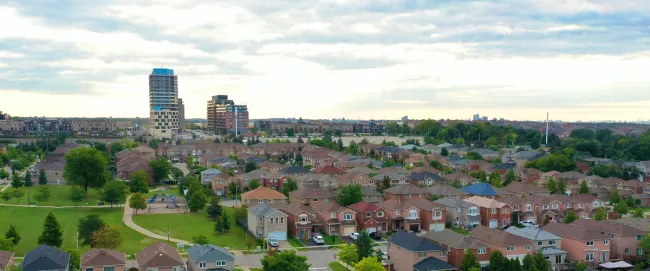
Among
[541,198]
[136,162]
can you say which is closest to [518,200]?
[541,198]

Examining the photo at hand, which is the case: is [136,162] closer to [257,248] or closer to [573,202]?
[257,248]

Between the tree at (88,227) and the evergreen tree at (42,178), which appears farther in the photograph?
the evergreen tree at (42,178)

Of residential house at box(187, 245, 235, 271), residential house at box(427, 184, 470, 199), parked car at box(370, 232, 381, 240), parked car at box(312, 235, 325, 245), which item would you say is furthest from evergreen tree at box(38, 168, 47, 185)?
residential house at box(427, 184, 470, 199)

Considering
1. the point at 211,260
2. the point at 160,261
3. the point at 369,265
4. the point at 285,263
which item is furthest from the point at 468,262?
the point at 160,261

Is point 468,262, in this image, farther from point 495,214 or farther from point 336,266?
point 495,214

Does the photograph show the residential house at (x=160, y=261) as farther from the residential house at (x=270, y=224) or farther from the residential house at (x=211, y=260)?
the residential house at (x=270, y=224)

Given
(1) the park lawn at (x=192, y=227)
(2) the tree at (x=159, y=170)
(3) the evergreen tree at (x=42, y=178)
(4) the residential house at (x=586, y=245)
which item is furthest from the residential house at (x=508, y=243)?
(3) the evergreen tree at (x=42, y=178)
